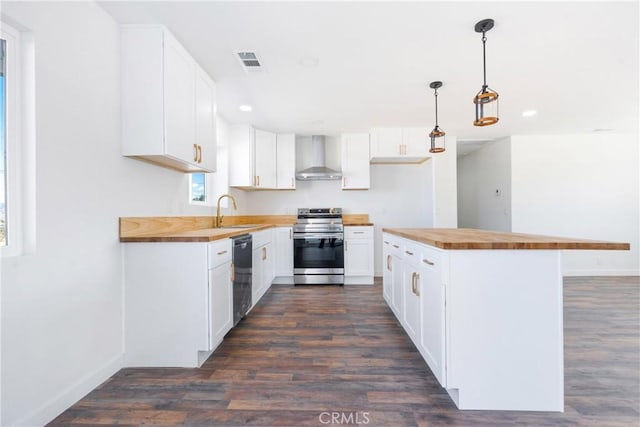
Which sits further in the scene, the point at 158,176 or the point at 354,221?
the point at 354,221

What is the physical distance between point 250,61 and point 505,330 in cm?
259

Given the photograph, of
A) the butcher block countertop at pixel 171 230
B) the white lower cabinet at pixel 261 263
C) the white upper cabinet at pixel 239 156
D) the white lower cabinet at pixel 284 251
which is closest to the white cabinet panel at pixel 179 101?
the butcher block countertop at pixel 171 230

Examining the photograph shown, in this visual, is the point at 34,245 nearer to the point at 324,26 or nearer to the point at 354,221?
the point at 324,26

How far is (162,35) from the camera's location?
1.87m

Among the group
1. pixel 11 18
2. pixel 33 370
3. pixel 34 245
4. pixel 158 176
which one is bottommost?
pixel 33 370

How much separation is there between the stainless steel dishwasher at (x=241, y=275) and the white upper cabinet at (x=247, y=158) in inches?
59.2

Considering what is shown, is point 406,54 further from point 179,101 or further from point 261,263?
point 261,263

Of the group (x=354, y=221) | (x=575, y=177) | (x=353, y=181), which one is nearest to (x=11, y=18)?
(x=353, y=181)

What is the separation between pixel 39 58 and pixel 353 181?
12.0 feet

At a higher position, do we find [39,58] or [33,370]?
[39,58]

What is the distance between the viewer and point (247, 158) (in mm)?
4008

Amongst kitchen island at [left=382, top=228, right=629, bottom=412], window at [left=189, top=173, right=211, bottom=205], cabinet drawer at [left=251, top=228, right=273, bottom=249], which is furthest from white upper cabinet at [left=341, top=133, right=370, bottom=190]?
kitchen island at [left=382, top=228, right=629, bottom=412]

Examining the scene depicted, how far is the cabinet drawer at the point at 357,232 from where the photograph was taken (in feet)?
13.7

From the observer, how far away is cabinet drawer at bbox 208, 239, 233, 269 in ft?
6.30
